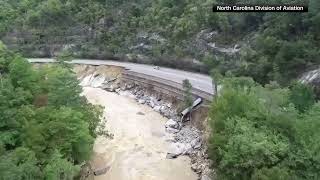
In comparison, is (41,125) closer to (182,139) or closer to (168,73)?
(182,139)

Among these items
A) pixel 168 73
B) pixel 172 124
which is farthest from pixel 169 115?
pixel 168 73

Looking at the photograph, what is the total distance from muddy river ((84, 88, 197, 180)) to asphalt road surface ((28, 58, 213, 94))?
6834mm

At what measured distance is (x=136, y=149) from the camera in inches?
2169

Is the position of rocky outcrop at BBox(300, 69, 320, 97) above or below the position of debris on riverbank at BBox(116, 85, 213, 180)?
above

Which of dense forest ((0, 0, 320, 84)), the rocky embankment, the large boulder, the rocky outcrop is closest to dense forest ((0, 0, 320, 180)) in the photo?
dense forest ((0, 0, 320, 84))

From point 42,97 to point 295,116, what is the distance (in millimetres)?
26392

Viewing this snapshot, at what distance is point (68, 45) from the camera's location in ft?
327

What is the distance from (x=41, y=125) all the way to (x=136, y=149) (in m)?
17.1

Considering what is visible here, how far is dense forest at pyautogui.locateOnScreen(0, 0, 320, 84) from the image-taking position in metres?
61.0

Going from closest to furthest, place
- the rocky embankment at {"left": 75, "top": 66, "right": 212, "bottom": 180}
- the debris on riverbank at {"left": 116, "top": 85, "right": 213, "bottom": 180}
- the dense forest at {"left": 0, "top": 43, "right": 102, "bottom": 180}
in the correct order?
the dense forest at {"left": 0, "top": 43, "right": 102, "bottom": 180}, the debris on riverbank at {"left": 116, "top": 85, "right": 213, "bottom": 180}, the rocky embankment at {"left": 75, "top": 66, "right": 212, "bottom": 180}

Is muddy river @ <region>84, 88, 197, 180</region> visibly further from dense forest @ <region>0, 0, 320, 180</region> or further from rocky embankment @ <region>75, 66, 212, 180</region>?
dense forest @ <region>0, 0, 320, 180</region>

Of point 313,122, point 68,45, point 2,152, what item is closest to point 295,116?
point 313,122

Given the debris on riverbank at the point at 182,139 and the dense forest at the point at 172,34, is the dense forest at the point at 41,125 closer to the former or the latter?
the debris on riverbank at the point at 182,139

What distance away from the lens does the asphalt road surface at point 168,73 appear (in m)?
68.0
